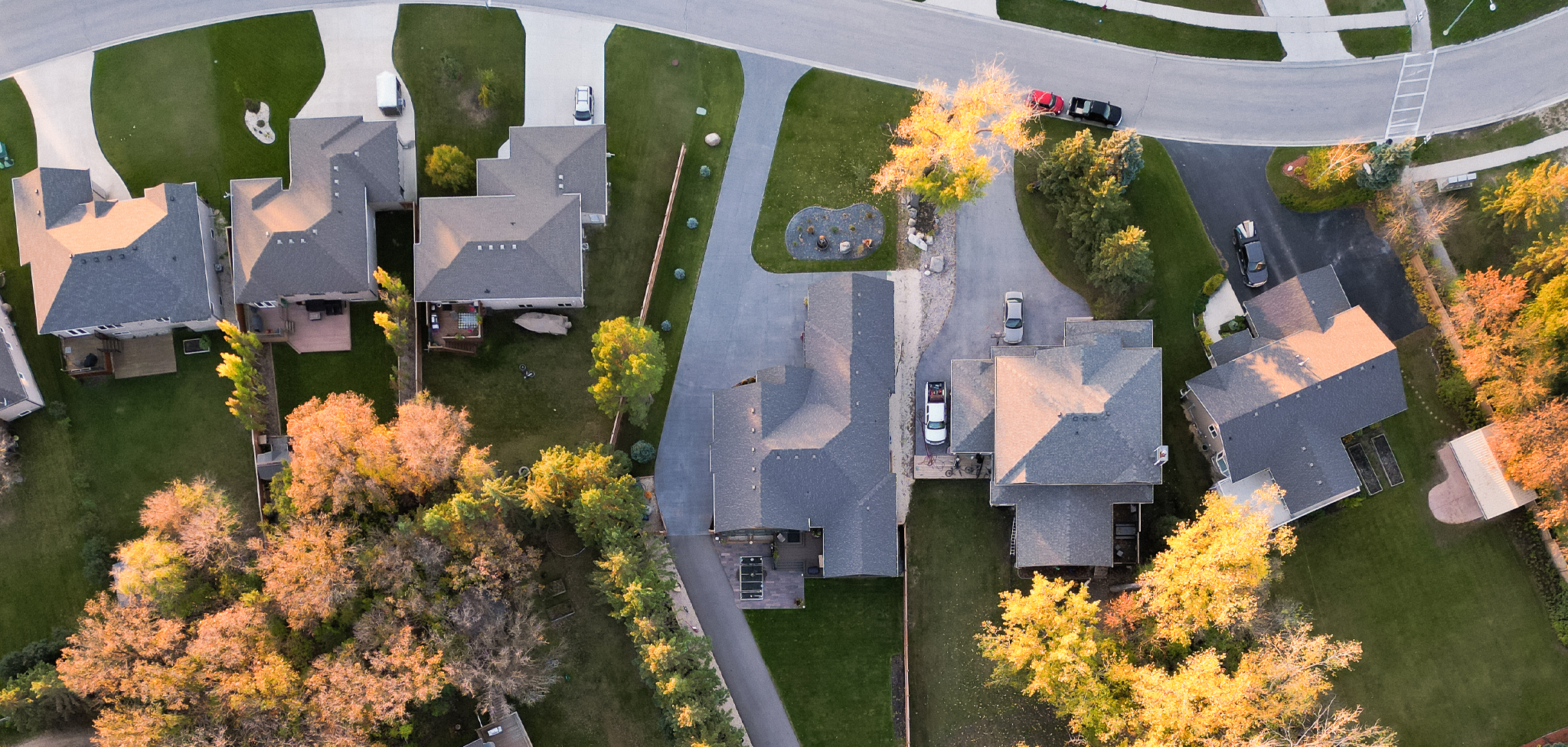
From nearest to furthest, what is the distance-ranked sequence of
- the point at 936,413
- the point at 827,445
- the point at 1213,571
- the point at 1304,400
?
the point at 1213,571 → the point at 827,445 → the point at 1304,400 → the point at 936,413

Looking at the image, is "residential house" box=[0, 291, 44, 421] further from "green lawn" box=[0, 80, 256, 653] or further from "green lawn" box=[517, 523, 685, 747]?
"green lawn" box=[517, 523, 685, 747]

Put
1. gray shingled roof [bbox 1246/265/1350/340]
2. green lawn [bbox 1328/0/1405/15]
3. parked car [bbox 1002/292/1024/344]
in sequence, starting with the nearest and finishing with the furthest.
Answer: gray shingled roof [bbox 1246/265/1350/340] → parked car [bbox 1002/292/1024/344] → green lawn [bbox 1328/0/1405/15]

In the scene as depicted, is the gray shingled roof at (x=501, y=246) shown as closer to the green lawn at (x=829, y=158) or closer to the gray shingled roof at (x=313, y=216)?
the gray shingled roof at (x=313, y=216)

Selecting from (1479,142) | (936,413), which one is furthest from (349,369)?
(1479,142)

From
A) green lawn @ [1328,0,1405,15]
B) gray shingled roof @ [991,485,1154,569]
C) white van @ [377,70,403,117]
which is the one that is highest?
white van @ [377,70,403,117]

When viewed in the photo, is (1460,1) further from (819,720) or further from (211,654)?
(211,654)

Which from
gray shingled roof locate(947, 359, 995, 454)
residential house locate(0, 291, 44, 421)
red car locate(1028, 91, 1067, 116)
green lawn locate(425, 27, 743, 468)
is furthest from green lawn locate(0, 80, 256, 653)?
red car locate(1028, 91, 1067, 116)

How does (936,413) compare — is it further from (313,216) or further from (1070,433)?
(313,216)
